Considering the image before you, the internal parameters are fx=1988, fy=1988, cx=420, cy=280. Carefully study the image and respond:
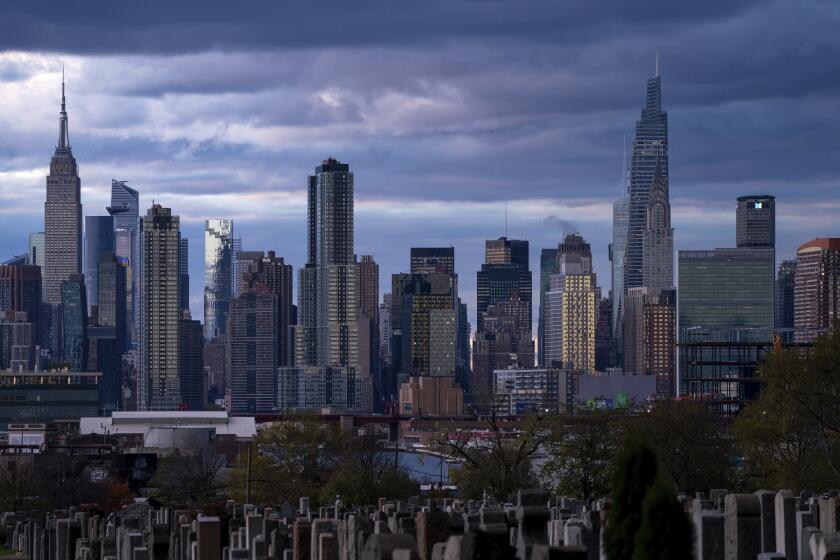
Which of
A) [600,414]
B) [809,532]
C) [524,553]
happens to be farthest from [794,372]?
[524,553]

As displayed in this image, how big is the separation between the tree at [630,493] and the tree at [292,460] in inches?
2926

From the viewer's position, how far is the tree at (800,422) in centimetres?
6134

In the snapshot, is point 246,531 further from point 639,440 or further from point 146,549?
point 639,440

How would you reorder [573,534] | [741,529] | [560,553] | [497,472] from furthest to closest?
1. [497,472]
2. [573,534]
3. [741,529]
4. [560,553]

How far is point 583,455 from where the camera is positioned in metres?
76.8

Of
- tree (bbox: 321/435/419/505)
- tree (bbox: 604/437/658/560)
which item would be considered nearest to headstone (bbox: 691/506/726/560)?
tree (bbox: 604/437/658/560)

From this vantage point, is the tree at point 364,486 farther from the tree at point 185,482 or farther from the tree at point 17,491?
the tree at point 17,491

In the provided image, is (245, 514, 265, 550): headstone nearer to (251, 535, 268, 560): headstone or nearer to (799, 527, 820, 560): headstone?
(251, 535, 268, 560): headstone

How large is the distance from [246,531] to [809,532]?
1380 centimetres

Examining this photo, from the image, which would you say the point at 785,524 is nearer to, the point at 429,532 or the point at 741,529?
the point at 741,529

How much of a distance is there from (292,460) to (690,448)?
32.3 metres

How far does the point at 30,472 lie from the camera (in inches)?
4043

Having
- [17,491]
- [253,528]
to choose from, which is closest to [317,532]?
[253,528]

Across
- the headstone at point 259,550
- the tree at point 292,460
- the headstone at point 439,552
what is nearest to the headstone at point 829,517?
the headstone at point 259,550
